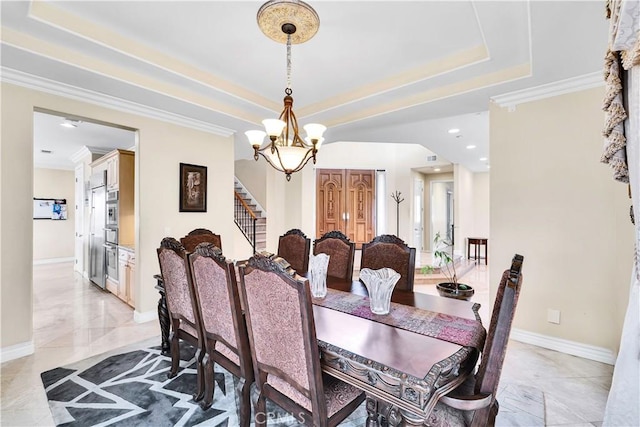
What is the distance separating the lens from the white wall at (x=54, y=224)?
274 inches

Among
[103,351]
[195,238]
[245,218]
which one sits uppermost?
[245,218]

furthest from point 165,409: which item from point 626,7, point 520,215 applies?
point 520,215

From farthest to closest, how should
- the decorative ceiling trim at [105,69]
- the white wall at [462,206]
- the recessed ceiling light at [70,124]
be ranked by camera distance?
the white wall at [462,206]
the recessed ceiling light at [70,124]
the decorative ceiling trim at [105,69]

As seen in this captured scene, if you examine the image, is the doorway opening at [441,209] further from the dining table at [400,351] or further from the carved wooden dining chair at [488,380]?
the carved wooden dining chair at [488,380]

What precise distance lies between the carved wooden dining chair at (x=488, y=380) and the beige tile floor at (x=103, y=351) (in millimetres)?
1082

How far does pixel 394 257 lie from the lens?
2418 millimetres

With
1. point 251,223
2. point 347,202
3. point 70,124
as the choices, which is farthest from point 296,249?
point 347,202

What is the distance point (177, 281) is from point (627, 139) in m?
2.37

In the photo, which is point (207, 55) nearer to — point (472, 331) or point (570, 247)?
point (472, 331)

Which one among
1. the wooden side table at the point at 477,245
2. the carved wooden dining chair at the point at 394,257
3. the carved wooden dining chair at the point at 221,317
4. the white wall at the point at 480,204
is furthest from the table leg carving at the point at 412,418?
the white wall at the point at 480,204

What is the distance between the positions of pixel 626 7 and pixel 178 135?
396cm

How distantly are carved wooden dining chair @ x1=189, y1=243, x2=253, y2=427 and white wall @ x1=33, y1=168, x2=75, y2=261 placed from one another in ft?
25.6

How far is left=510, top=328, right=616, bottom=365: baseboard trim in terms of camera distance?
8.14 feet

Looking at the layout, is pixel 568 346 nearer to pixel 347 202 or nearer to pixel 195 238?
pixel 195 238
